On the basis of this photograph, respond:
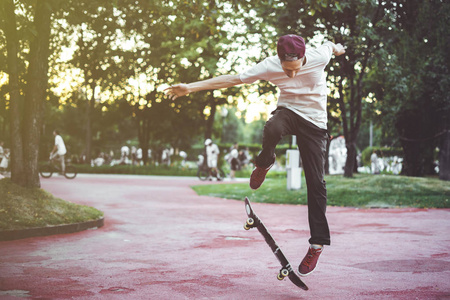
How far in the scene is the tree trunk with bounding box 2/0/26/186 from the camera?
11.4 metres

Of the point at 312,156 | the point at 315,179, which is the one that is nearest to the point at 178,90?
the point at 312,156

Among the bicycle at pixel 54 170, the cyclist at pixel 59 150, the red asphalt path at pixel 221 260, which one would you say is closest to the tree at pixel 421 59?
the red asphalt path at pixel 221 260

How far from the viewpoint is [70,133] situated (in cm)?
6975

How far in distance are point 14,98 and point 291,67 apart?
8.33 m

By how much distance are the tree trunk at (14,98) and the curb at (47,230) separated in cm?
171

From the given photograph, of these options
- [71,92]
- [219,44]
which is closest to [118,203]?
[219,44]

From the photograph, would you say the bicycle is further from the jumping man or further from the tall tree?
the jumping man

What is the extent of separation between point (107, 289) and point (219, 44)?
1125 inches

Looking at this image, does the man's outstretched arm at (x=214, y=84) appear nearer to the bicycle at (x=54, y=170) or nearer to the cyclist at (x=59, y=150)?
the cyclist at (x=59, y=150)

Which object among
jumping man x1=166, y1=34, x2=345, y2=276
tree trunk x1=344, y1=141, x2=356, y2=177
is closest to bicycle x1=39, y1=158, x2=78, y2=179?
tree trunk x1=344, y1=141, x2=356, y2=177

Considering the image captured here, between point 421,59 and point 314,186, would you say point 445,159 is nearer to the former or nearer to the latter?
point 421,59

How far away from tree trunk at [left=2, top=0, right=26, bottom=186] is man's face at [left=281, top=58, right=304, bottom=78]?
793 cm

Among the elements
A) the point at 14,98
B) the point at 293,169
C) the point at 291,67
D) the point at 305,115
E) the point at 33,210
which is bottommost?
the point at 33,210

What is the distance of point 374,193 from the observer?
56.4 feet
